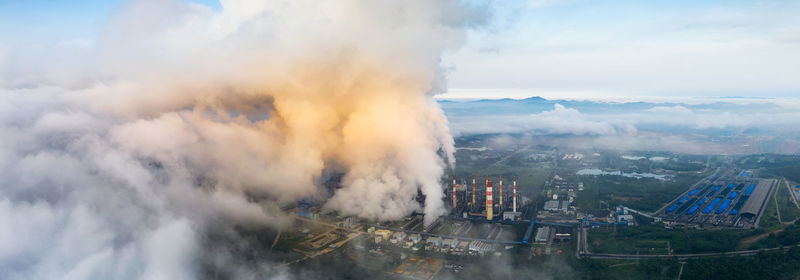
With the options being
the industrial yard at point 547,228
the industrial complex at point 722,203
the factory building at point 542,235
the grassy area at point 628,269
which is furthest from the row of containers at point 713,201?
the grassy area at point 628,269

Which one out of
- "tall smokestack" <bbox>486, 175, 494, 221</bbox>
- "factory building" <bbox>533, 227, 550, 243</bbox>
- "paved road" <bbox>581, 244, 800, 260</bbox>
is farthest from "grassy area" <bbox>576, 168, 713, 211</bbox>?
"paved road" <bbox>581, 244, 800, 260</bbox>

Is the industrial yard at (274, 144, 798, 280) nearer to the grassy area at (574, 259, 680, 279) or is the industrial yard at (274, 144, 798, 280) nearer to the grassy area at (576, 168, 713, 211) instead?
the grassy area at (576, 168, 713, 211)

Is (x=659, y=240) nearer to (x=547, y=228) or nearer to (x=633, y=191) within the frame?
(x=547, y=228)

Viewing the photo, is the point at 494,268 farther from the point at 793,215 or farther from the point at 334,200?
the point at 793,215

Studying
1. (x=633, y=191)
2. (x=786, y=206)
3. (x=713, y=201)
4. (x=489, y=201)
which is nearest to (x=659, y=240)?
(x=489, y=201)

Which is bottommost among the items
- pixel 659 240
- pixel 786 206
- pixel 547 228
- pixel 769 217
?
pixel 659 240

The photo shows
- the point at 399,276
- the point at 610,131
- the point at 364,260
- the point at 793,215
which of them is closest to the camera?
the point at 399,276

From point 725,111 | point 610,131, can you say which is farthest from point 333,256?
point 725,111

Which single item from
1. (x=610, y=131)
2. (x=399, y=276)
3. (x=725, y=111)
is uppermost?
(x=725, y=111)
